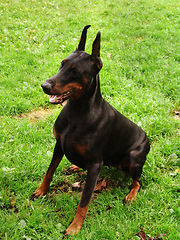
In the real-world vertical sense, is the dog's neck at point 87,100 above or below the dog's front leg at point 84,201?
above

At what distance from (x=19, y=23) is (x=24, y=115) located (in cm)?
387

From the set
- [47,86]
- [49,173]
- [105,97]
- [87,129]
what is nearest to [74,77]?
[47,86]

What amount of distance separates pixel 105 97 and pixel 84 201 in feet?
8.34

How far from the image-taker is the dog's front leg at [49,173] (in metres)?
2.73

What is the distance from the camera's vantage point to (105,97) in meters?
4.69

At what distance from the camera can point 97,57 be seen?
2.21 meters

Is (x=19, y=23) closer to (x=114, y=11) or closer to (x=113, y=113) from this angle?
(x=114, y=11)

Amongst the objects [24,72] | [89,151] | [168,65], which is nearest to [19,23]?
[24,72]

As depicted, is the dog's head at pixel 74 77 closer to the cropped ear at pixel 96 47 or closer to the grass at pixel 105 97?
the cropped ear at pixel 96 47

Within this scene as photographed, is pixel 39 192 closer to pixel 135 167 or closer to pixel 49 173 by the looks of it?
pixel 49 173

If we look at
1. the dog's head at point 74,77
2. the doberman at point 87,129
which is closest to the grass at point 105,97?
the doberman at point 87,129

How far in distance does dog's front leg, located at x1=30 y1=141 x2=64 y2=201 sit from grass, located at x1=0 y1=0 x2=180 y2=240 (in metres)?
0.09

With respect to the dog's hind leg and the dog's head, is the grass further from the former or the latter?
the dog's head

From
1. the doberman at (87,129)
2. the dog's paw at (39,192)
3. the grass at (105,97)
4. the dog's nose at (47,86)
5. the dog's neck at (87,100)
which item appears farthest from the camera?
the dog's paw at (39,192)
